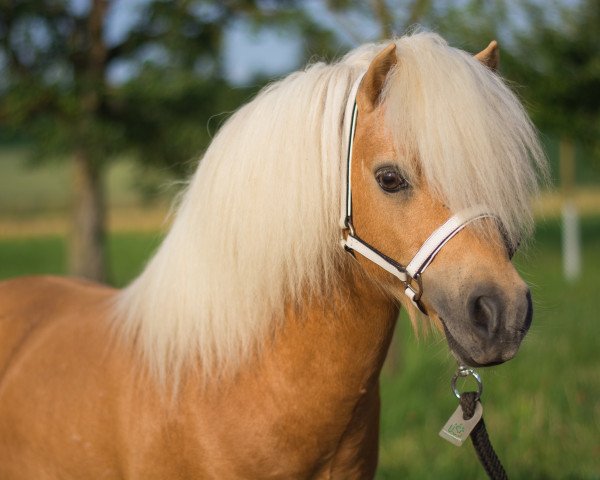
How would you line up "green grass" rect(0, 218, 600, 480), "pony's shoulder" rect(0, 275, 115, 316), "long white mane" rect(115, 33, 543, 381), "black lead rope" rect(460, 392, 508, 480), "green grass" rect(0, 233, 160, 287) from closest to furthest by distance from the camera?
"long white mane" rect(115, 33, 543, 381), "black lead rope" rect(460, 392, 508, 480), "pony's shoulder" rect(0, 275, 115, 316), "green grass" rect(0, 218, 600, 480), "green grass" rect(0, 233, 160, 287)

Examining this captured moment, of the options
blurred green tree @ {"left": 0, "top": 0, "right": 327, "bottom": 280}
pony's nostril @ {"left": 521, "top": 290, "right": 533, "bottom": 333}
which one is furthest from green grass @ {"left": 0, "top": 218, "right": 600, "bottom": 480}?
blurred green tree @ {"left": 0, "top": 0, "right": 327, "bottom": 280}

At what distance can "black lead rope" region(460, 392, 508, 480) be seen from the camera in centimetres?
221

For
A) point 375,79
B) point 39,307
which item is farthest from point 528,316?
point 39,307

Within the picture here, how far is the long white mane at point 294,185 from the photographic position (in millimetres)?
1813

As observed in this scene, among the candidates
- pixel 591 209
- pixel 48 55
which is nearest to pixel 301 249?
pixel 48 55

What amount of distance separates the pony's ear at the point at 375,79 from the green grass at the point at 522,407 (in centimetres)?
64

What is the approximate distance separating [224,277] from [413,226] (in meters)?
0.64

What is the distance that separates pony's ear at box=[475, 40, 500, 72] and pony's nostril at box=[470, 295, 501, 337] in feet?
2.60

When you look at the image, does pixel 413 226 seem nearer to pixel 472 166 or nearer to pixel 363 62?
pixel 472 166

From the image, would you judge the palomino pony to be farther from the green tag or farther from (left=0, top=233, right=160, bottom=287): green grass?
(left=0, top=233, right=160, bottom=287): green grass

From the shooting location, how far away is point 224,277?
217 centimetres

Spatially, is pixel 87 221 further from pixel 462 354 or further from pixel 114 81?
pixel 462 354

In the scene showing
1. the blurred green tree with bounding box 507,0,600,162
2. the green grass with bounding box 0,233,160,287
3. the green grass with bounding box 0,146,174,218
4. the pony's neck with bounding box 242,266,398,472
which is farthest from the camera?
the green grass with bounding box 0,146,174,218

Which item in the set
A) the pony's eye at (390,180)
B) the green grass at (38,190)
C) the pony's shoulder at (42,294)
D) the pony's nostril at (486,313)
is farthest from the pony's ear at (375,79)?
the green grass at (38,190)
